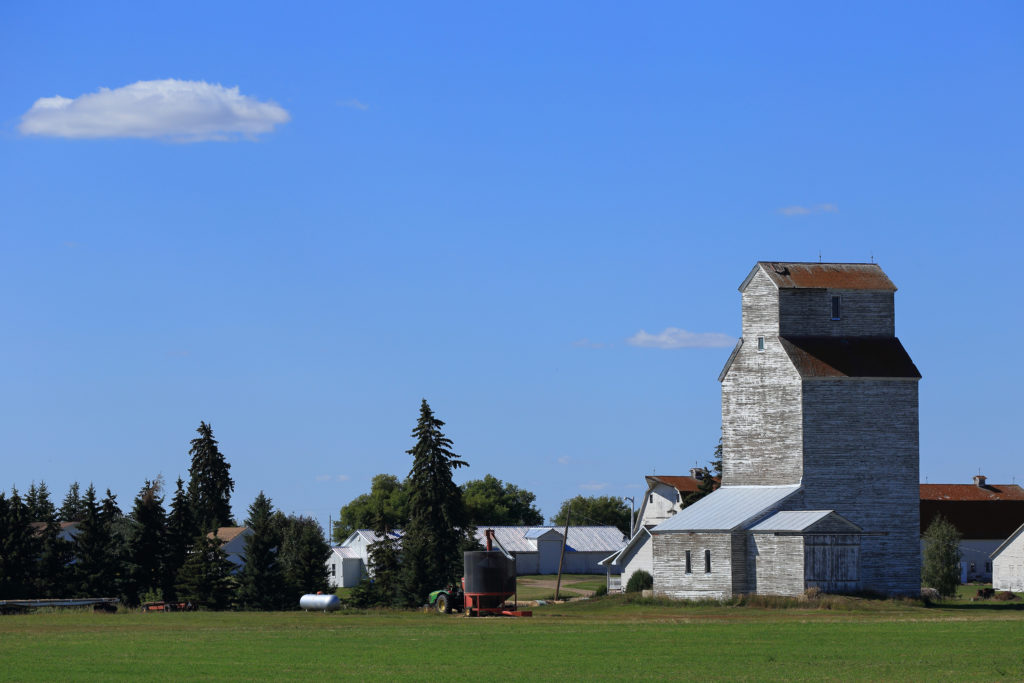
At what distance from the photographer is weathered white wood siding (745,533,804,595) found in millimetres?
57406

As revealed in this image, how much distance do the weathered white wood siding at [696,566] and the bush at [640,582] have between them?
10.0ft

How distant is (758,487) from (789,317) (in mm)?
7702

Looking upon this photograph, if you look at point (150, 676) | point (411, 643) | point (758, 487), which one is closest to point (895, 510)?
point (758, 487)

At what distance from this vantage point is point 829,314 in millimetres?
63812

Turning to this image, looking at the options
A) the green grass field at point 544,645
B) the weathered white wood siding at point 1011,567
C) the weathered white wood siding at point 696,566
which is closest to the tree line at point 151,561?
the green grass field at point 544,645

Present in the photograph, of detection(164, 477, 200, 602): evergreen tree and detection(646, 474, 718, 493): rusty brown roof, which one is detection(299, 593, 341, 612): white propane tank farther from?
detection(646, 474, 718, 493): rusty brown roof

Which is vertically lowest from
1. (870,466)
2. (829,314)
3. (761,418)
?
(870,466)

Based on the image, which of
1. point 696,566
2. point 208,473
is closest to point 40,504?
point 208,473

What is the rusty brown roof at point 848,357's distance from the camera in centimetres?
6200

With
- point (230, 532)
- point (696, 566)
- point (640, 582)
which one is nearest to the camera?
point (696, 566)

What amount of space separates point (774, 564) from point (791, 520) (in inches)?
77.5

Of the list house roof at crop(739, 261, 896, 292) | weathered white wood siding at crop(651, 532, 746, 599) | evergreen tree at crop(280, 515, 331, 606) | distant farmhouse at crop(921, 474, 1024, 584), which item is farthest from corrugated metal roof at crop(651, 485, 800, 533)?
distant farmhouse at crop(921, 474, 1024, 584)

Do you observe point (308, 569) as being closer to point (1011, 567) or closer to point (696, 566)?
point (696, 566)

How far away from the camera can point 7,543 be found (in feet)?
228
